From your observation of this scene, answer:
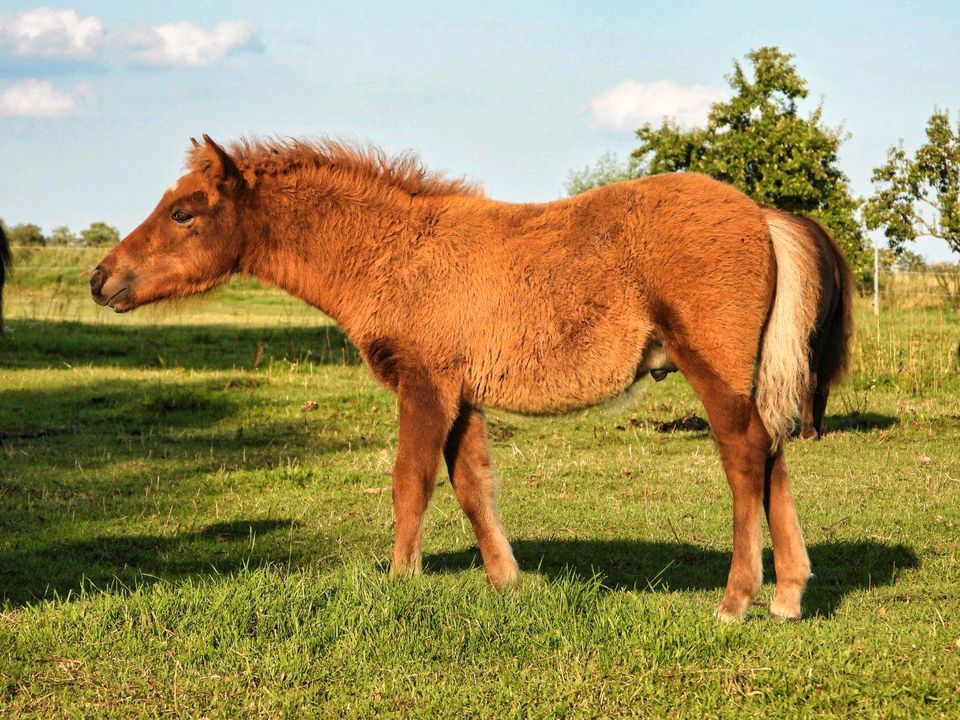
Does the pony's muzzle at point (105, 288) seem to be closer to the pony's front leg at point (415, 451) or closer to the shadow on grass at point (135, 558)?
the shadow on grass at point (135, 558)

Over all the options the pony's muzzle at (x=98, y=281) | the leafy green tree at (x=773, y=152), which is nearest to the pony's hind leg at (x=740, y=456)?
the pony's muzzle at (x=98, y=281)

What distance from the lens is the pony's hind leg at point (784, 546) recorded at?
17.9ft

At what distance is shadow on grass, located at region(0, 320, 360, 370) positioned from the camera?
57.5ft

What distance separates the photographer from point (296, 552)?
7387 millimetres

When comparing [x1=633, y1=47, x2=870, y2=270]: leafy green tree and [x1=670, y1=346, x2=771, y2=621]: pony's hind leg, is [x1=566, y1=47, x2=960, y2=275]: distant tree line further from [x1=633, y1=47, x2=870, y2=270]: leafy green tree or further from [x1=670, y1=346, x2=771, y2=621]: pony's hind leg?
[x1=670, y1=346, x2=771, y2=621]: pony's hind leg

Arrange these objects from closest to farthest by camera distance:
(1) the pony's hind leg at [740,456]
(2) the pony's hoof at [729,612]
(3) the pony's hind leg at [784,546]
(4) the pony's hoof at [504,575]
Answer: (2) the pony's hoof at [729,612]
(1) the pony's hind leg at [740,456]
(3) the pony's hind leg at [784,546]
(4) the pony's hoof at [504,575]

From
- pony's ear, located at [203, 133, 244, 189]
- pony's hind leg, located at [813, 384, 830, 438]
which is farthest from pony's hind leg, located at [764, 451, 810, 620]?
pony's hind leg, located at [813, 384, 830, 438]

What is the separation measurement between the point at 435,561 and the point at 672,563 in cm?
158

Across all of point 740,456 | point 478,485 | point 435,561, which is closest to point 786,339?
point 740,456

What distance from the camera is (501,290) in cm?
570

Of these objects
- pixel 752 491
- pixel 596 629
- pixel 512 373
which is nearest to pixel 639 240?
pixel 512 373

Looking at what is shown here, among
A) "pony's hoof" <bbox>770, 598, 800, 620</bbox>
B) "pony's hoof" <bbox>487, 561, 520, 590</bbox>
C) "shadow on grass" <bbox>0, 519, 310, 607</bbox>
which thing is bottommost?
"shadow on grass" <bbox>0, 519, 310, 607</bbox>

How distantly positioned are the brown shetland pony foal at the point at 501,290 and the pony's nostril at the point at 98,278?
0.04 feet

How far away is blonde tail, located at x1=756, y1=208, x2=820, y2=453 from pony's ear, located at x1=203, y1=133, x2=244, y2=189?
120 inches
